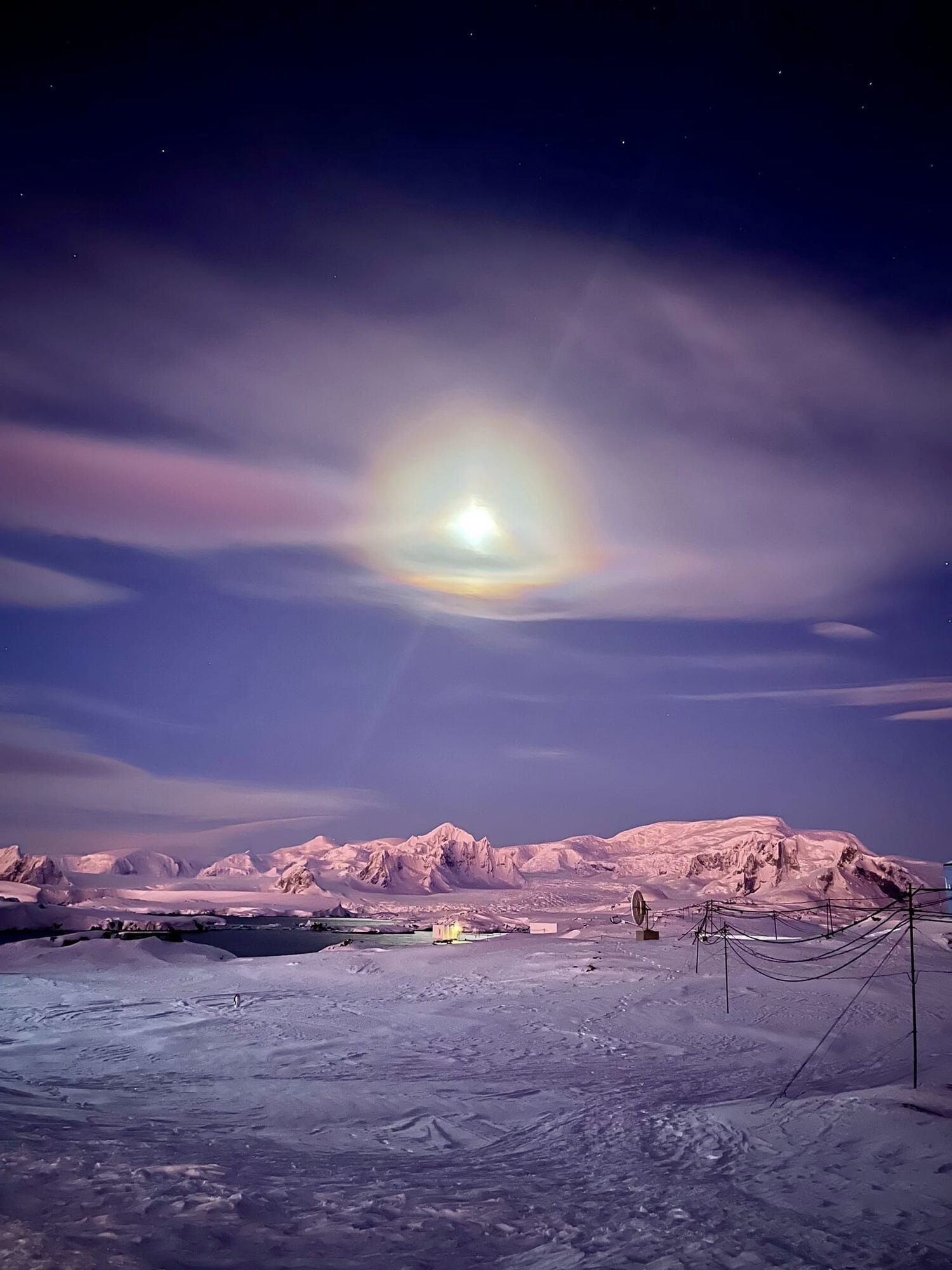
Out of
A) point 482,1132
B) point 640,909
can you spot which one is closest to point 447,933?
point 640,909

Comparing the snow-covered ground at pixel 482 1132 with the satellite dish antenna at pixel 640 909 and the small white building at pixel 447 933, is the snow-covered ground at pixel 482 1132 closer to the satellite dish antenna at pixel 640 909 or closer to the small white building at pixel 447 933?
the satellite dish antenna at pixel 640 909

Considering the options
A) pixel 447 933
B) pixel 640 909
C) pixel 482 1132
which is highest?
pixel 482 1132

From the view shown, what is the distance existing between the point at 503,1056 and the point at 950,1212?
44.3ft

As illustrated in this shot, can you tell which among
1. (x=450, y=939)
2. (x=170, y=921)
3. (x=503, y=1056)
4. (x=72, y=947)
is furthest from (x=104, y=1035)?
(x=170, y=921)

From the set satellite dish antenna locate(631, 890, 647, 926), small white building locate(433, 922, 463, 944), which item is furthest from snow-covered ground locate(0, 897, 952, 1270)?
small white building locate(433, 922, 463, 944)

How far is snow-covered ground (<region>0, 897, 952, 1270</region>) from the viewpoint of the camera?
29.1 ft

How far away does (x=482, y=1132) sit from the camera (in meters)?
14.4

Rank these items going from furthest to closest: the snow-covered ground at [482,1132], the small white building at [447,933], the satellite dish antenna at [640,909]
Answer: the small white building at [447,933], the satellite dish antenna at [640,909], the snow-covered ground at [482,1132]

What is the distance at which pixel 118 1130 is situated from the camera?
44.8ft

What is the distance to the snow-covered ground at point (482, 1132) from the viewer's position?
886 cm

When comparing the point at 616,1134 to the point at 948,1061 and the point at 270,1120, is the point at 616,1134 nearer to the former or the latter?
the point at 270,1120

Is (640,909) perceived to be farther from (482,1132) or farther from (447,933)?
(482,1132)

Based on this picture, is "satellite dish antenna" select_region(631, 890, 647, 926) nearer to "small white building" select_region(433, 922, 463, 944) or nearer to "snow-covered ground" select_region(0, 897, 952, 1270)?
"snow-covered ground" select_region(0, 897, 952, 1270)

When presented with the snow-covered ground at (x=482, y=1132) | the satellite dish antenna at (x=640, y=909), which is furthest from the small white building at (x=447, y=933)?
the snow-covered ground at (x=482, y=1132)
